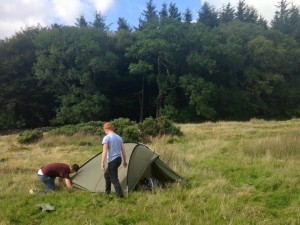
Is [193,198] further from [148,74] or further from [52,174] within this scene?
[148,74]

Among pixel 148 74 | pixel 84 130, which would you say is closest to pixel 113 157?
pixel 84 130

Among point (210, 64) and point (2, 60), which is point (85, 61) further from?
point (210, 64)

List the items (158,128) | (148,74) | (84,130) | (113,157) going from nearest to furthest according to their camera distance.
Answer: (113,157), (158,128), (84,130), (148,74)

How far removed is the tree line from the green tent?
2938 centimetres

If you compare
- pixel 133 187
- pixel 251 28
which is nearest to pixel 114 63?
pixel 251 28

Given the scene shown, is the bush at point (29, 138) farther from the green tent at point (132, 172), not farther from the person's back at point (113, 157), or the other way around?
the person's back at point (113, 157)

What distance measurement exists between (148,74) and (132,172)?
118 ft

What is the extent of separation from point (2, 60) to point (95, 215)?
36.5m

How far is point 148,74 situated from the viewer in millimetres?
44125

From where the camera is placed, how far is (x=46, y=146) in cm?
1788

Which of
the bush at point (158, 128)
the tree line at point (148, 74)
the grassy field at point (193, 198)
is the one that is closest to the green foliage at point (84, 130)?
the bush at point (158, 128)

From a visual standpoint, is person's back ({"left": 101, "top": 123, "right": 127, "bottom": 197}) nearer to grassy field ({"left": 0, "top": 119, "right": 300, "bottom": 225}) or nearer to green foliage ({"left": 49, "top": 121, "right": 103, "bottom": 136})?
grassy field ({"left": 0, "top": 119, "right": 300, "bottom": 225})

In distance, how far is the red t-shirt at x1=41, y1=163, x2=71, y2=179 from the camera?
8648 millimetres

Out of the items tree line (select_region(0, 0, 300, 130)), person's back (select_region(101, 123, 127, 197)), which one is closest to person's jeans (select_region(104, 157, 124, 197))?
person's back (select_region(101, 123, 127, 197))
